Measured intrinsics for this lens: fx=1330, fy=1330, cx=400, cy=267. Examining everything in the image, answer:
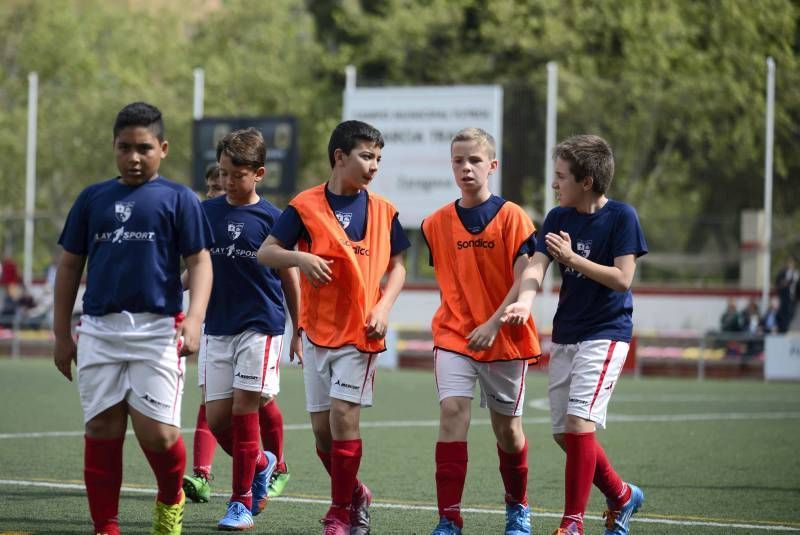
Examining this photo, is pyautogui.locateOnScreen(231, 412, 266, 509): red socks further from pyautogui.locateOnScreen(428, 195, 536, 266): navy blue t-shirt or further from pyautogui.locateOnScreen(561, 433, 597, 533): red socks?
pyautogui.locateOnScreen(561, 433, 597, 533): red socks

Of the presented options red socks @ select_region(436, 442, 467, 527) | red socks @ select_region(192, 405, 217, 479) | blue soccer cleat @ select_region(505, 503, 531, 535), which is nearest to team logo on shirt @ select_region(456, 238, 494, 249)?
red socks @ select_region(436, 442, 467, 527)

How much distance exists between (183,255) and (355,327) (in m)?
1.04

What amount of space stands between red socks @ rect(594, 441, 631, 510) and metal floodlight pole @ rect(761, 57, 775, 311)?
18.4 metres

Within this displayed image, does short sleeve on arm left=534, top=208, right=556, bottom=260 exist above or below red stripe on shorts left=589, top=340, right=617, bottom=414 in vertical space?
above

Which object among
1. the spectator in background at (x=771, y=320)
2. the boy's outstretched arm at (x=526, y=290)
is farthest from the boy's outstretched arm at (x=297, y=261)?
the spectator in background at (x=771, y=320)

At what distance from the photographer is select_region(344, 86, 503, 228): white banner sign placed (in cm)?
2516

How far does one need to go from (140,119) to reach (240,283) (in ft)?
5.89

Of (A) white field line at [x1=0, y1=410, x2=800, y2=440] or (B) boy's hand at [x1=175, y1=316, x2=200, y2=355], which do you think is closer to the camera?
(B) boy's hand at [x1=175, y1=316, x2=200, y2=355]

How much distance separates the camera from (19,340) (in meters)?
26.5

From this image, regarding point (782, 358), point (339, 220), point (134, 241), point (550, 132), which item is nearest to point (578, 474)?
point (339, 220)

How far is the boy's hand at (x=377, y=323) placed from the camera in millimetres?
6465

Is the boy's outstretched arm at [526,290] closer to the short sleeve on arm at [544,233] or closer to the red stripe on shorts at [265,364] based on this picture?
the short sleeve on arm at [544,233]

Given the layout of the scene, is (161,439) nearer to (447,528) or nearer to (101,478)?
(101,478)

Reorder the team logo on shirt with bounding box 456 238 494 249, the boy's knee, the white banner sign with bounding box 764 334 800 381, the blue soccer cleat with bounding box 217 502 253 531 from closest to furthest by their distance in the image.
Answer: the boy's knee, the team logo on shirt with bounding box 456 238 494 249, the blue soccer cleat with bounding box 217 502 253 531, the white banner sign with bounding box 764 334 800 381
